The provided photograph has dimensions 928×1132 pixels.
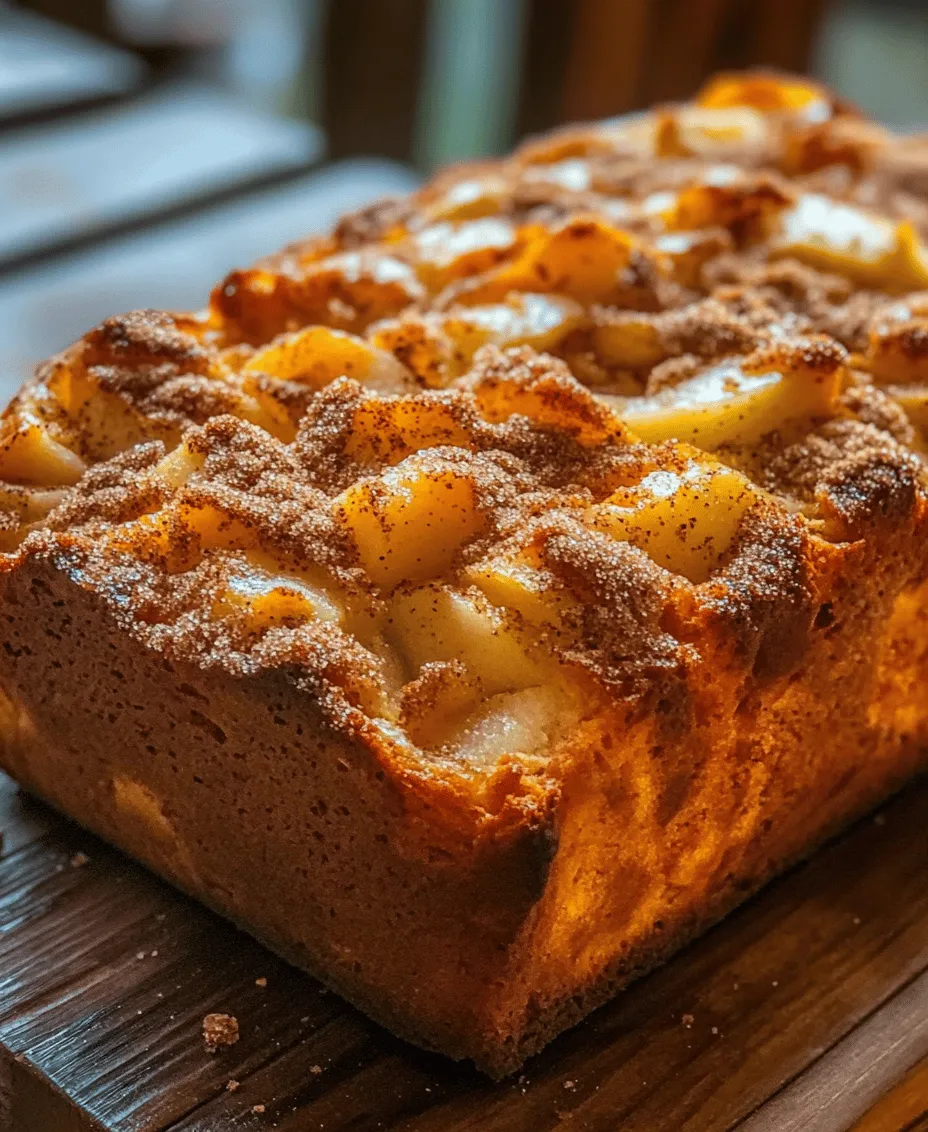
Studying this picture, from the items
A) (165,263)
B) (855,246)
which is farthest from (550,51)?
(855,246)

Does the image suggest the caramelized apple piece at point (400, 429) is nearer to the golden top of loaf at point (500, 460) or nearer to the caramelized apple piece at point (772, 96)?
the golden top of loaf at point (500, 460)

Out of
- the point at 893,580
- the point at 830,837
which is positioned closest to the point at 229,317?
the point at 893,580

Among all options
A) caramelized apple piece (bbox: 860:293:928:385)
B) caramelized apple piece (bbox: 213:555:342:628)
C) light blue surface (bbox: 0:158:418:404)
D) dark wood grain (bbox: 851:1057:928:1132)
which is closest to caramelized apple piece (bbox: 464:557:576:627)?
caramelized apple piece (bbox: 213:555:342:628)

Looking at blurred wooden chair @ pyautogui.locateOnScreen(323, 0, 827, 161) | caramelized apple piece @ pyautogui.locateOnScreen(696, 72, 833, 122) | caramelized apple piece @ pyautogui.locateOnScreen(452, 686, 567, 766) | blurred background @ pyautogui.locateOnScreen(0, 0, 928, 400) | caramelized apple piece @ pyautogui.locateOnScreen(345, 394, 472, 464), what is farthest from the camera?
blurred wooden chair @ pyautogui.locateOnScreen(323, 0, 827, 161)

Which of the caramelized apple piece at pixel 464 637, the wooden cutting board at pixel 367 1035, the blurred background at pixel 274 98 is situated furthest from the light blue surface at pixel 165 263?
the caramelized apple piece at pixel 464 637

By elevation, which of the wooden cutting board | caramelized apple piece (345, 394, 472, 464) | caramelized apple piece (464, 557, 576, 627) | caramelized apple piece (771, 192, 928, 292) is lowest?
the wooden cutting board

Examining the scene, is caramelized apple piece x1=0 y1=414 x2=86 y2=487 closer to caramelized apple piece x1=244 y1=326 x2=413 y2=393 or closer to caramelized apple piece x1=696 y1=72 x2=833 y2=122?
caramelized apple piece x1=244 y1=326 x2=413 y2=393
